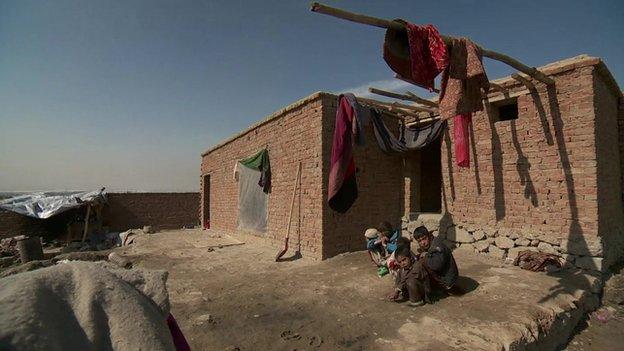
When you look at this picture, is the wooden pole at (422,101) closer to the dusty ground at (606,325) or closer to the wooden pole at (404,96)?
the wooden pole at (404,96)

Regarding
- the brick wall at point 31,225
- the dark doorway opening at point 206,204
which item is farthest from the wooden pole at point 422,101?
the brick wall at point 31,225

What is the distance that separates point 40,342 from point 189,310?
3597 mm

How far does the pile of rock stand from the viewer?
203 inches

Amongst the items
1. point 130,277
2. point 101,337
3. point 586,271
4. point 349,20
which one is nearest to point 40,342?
point 101,337

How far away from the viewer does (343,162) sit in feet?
19.7

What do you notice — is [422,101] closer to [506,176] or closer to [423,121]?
[423,121]

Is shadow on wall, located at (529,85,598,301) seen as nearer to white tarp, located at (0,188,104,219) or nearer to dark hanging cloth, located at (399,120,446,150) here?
dark hanging cloth, located at (399,120,446,150)

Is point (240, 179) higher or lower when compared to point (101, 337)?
higher

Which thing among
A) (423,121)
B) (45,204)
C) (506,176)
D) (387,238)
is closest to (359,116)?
(423,121)

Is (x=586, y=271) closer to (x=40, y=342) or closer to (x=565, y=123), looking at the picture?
(x=565, y=123)

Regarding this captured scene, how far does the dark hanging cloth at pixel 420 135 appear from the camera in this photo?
700 centimetres

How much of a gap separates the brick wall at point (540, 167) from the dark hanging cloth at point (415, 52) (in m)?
2.95

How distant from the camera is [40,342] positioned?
1012mm

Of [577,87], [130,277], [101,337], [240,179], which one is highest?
[577,87]
